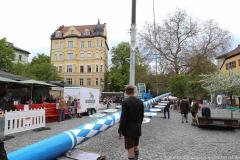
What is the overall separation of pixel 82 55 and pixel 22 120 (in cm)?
8541

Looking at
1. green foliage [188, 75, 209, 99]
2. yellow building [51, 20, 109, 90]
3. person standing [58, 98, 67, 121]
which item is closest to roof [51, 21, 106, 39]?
yellow building [51, 20, 109, 90]

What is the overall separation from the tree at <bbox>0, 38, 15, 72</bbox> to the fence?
40641 millimetres

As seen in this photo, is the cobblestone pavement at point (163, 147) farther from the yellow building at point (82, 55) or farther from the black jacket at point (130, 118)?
the yellow building at point (82, 55)

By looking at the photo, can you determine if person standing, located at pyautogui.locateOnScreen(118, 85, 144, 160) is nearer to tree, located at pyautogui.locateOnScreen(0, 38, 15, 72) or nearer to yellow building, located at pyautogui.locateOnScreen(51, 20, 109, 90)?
tree, located at pyautogui.locateOnScreen(0, 38, 15, 72)

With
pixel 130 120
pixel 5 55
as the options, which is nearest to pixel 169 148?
pixel 130 120

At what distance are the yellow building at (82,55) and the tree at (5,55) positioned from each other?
42.0m

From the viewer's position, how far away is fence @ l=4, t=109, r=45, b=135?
13570mm

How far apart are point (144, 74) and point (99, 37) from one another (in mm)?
38979

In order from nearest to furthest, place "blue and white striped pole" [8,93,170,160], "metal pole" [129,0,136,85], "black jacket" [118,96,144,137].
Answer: "blue and white striped pole" [8,93,170,160]
"black jacket" [118,96,144,137]
"metal pole" [129,0,136,85]

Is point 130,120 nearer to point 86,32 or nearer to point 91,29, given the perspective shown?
point 86,32

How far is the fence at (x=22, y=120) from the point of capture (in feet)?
44.5

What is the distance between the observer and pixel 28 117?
1514 centimetres

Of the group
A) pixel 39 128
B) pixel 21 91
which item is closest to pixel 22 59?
pixel 21 91

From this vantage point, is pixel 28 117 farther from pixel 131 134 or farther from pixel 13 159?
pixel 13 159
